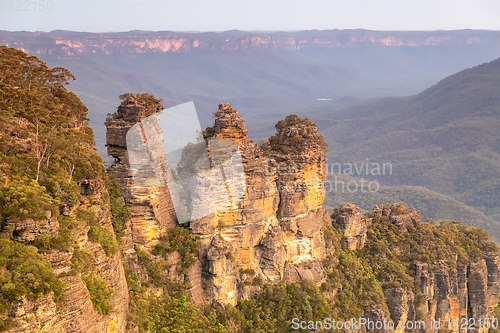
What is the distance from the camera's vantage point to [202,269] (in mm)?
35312

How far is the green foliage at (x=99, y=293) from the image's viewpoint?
882 inches

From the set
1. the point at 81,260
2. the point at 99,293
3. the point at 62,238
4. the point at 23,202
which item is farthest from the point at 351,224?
the point at 23,202

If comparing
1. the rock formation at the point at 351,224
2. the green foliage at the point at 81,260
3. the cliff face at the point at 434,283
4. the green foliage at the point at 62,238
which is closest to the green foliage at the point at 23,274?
the green foliage at the point at 62,238

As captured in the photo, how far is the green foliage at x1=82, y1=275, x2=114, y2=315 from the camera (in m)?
22.4

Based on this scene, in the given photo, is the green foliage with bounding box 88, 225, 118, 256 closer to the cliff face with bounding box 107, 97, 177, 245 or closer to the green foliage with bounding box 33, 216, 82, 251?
the green foliage with bounding box 33, 216, 82, 251

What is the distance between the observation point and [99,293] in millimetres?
22812

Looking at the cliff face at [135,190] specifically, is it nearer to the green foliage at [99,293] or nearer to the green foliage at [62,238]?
the green foliage at [99,293]

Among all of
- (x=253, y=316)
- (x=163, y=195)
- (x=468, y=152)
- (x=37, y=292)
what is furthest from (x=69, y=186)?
(x=468, y=152)

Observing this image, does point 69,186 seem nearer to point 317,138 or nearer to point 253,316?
point 253,316

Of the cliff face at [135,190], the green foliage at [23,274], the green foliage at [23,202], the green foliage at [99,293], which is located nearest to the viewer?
the green foliage at [23,274]

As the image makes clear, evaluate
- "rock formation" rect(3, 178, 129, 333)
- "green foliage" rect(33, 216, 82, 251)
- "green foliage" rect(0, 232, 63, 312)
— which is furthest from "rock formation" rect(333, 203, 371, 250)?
"green foliage" rect(0, 232, 63, 312)

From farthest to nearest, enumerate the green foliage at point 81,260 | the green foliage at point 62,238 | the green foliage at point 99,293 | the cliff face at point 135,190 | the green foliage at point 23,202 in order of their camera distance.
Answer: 1. the cliff face at point 135,190
2. the green foliage at point 99,293
3. the green foliage at point 81,260
4. the green foliage at point 62,238
5. the green foliage at point 23,202

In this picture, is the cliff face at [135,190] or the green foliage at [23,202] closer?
the green foliage at [23,202]

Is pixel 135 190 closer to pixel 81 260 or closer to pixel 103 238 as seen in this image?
pixel 103 238
